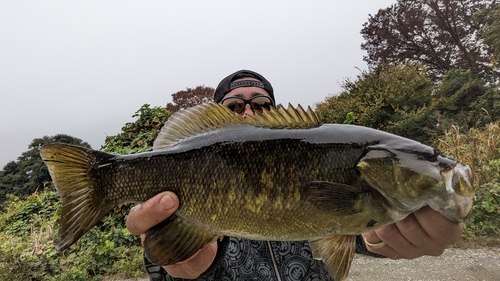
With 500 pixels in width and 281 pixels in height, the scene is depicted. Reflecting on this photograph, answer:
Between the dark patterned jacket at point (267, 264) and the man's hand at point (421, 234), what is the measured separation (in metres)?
0.65

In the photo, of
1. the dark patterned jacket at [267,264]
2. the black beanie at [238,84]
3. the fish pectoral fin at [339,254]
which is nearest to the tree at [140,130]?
the black beanie at [238,84]

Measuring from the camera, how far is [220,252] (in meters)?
1.86

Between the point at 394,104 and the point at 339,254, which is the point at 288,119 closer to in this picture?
the point at 339,254

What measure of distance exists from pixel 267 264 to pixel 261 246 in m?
0.15

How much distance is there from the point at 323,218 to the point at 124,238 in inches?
210

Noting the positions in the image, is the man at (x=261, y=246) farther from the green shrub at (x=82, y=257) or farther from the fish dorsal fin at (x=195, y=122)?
the green shrub at (x=82, y=257)

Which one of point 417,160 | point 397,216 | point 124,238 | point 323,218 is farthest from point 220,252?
point 124,238

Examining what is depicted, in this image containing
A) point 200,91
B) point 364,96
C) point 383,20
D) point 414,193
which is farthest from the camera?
point 200,91

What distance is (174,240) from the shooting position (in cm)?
152

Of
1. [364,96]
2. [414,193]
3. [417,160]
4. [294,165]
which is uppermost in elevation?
[364,96]

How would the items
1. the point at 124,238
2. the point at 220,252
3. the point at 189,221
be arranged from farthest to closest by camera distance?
the point at 124,238 → the point at 220,252 → the point at 189,221

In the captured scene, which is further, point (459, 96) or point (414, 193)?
point (459, 96)

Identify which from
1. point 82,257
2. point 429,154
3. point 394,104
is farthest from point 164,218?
point 394,104

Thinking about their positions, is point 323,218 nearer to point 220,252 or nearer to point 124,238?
point 220,252
